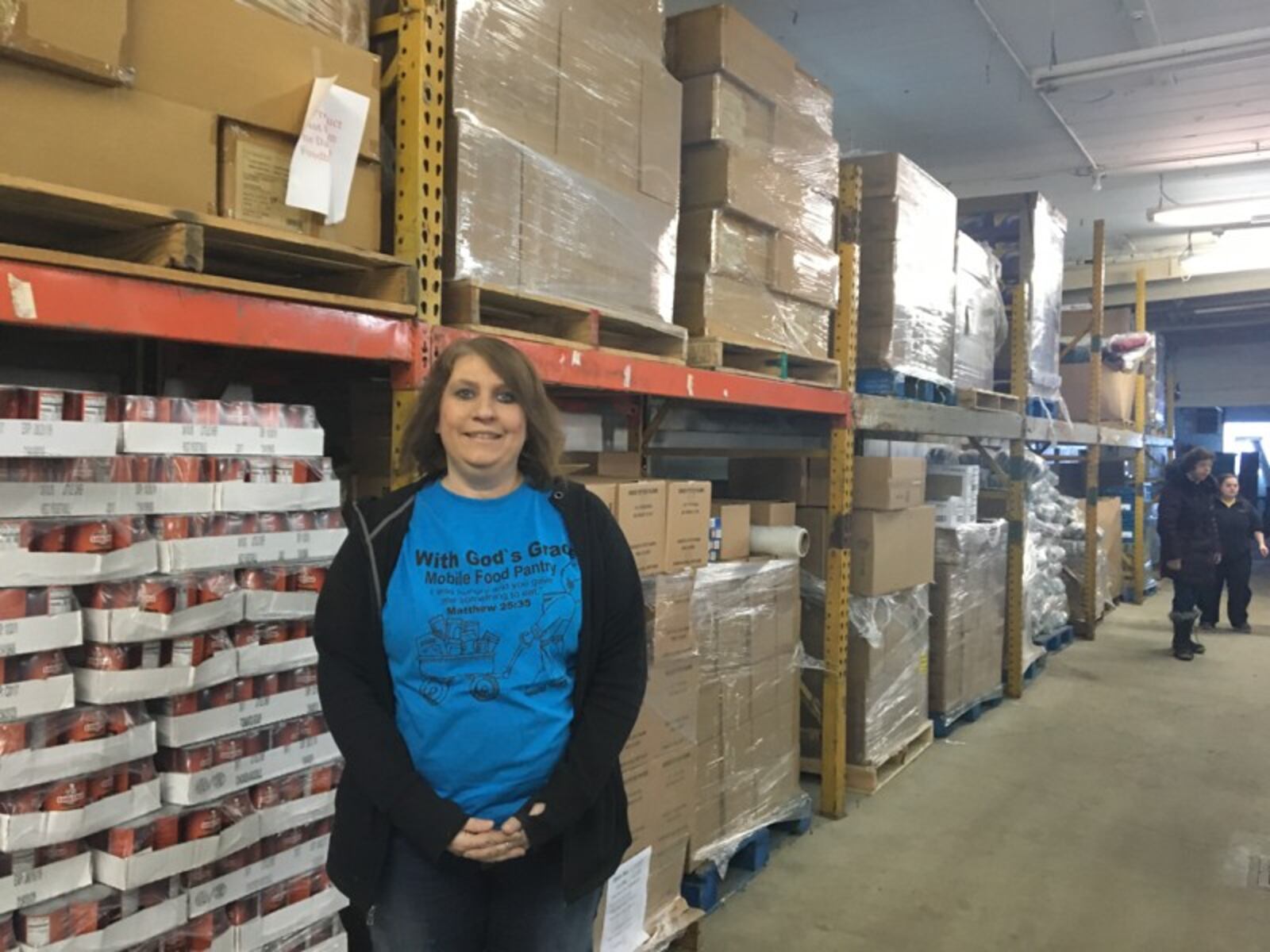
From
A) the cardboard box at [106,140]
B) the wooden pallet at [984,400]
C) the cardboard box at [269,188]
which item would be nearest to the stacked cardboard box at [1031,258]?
the wooden pallet at [984,400]

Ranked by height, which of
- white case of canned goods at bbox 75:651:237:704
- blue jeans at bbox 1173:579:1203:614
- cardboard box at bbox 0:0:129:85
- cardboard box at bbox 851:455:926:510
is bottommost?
blue jeans at bbox 1173:579:1203:614

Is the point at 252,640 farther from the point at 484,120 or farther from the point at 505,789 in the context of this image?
the point at 484,120

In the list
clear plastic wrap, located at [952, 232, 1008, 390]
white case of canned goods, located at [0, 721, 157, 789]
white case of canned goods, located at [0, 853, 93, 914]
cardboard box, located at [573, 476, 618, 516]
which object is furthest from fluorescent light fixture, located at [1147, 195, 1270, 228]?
white case of canned goods, located at [0, 853, 93, 914]

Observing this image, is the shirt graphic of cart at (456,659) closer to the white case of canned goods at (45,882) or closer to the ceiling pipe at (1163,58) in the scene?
the white case of canned goods at (45,882)

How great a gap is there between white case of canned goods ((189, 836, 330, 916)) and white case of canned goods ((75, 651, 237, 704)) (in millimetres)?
410

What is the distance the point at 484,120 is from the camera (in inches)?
90.0

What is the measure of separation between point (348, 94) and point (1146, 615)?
35.2ft

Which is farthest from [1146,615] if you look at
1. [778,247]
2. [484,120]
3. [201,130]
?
[201,130]

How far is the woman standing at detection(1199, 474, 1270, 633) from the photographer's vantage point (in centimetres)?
924

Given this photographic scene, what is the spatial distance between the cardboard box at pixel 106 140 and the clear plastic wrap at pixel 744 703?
2.11 metres

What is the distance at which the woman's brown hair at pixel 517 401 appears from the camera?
174cm

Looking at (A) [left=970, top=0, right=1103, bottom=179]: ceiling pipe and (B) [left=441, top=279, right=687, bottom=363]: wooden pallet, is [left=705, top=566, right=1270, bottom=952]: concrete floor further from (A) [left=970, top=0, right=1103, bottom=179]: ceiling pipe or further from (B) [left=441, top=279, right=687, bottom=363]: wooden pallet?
(A) [left=970, top=0, right=1103, bottom=179]: ceiling pipe

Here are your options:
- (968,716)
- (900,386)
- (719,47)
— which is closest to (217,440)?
(719,47)

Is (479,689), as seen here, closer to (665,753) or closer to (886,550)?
(665,753)
